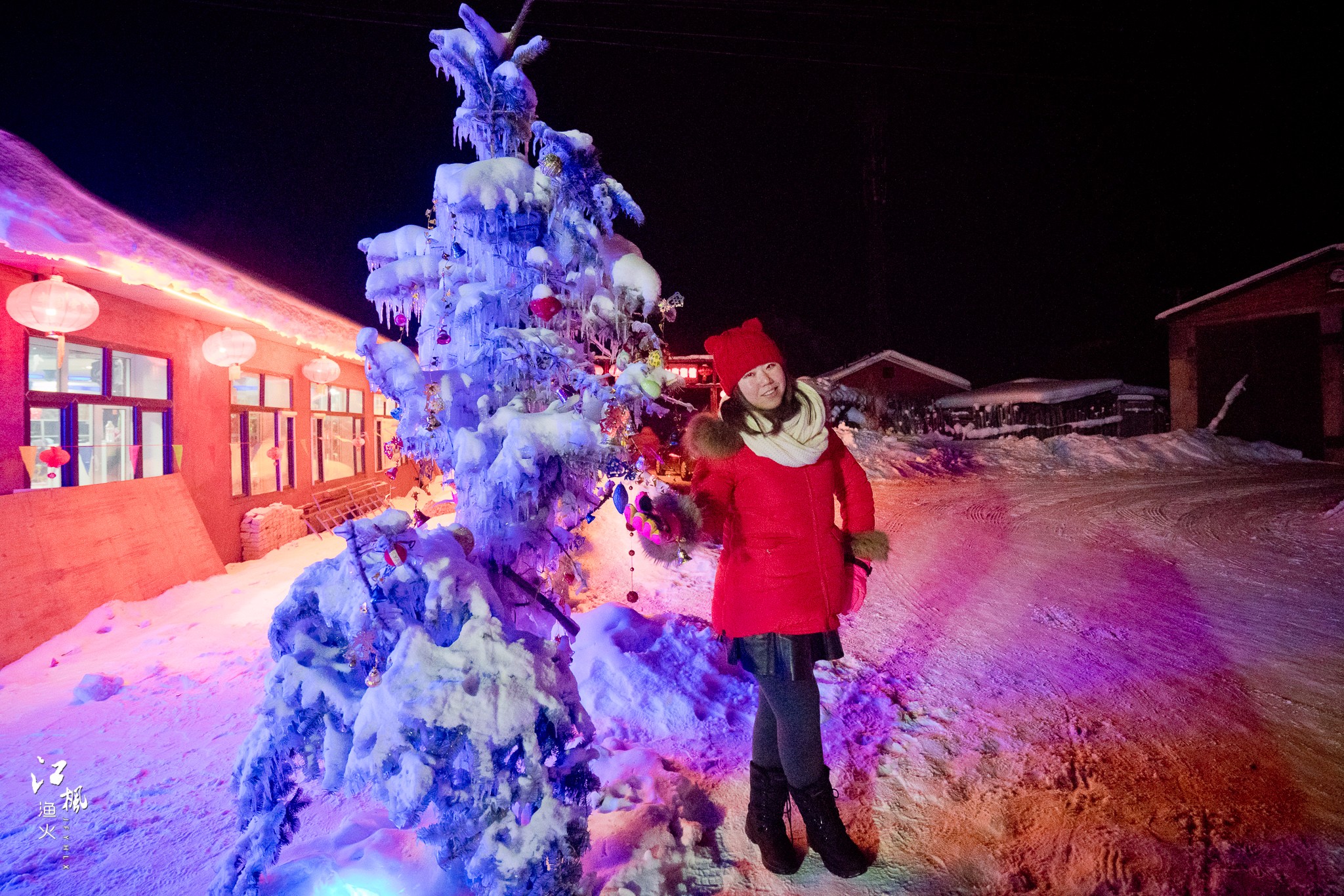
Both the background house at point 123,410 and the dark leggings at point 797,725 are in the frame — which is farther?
the background house at point 123,410

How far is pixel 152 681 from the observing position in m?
4.67

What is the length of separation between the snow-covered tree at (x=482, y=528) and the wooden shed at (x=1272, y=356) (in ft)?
75.7

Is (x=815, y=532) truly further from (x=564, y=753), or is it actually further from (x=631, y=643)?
(x=631, y=643)

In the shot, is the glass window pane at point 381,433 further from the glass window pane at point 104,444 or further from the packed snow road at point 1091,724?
the packed snow road at point 1091,724

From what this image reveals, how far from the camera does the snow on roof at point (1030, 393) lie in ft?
77.4

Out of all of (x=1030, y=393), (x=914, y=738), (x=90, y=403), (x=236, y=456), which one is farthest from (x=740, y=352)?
(x=1030, y=393)

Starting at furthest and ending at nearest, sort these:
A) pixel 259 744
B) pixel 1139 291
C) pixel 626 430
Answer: pixel 1139 291 → pixel 626 430 → pixel 259 744

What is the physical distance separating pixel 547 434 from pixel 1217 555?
857cm

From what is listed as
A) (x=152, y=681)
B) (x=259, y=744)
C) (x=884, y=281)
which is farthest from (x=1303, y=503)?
(x=884, y=281)

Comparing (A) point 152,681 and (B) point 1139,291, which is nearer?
(A) point 152,681

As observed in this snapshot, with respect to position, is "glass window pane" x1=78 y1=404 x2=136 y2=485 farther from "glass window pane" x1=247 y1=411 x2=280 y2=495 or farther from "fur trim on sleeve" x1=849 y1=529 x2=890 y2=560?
"fur trim on sleeve" x1=849 y1=529 x2=890 y2=560

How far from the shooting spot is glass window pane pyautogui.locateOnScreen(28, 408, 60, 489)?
5.94 metres

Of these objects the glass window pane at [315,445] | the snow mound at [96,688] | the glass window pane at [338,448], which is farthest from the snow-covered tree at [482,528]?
the glass window pane at [338,448]

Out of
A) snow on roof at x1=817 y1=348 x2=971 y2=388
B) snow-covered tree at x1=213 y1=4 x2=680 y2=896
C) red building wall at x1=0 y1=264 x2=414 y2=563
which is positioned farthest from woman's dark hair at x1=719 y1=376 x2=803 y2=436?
snow on roof at x1=817 y1=348 x2=971 y2=388
